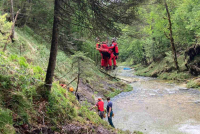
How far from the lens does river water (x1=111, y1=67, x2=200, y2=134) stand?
8.87 meters

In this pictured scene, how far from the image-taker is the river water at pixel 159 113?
29.1 ft

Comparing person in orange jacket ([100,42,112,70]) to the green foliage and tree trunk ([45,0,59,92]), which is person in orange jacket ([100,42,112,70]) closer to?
tree trunk ([45,0,59,92])

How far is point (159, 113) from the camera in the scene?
11258 millimetres

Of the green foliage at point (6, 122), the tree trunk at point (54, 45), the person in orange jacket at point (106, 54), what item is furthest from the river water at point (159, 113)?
the green foliage at point (6, 122)

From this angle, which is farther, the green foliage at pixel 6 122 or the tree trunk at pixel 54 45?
the tree trunk at pixel 54 45

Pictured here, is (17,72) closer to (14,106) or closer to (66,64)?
(14,106)

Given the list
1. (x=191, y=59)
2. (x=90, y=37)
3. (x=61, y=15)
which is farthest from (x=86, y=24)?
(x=191, y=59)

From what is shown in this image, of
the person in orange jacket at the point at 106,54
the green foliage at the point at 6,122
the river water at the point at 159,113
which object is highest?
the person in orange jacket at the point at 106,54

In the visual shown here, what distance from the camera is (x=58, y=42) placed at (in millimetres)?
5070

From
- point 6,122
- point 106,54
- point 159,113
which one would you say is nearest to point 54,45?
point 6,122

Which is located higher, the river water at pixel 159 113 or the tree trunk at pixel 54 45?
the tree trunk at pixel 54 45

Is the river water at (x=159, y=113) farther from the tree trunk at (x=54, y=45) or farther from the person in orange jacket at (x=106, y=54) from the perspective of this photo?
the tree trunk at (x=54, y=45)

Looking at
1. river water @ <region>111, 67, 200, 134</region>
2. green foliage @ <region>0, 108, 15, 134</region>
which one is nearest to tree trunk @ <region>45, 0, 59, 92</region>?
green foliage @ <region>0, 108, 15, 134</region>

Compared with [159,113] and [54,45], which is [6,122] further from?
[159,113]
